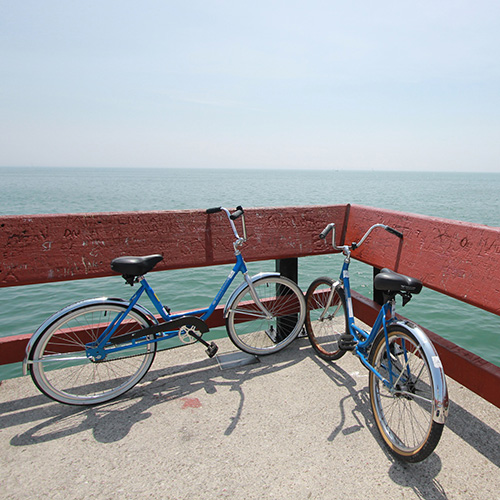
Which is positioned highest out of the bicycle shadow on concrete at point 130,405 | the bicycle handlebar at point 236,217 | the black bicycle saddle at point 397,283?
the bicycle handlebar at point 236,217

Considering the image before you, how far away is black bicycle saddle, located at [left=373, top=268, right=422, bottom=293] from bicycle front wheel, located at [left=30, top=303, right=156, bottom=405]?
1785 millimetres

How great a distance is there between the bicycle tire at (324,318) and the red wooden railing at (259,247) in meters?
0.36

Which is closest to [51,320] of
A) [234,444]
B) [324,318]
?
[234,444]

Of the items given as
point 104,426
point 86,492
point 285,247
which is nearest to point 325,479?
point 86,492

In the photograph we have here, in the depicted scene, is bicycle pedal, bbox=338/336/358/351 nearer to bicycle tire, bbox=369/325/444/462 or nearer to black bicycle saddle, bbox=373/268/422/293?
bicycle tire, bbox=369/325/444/462

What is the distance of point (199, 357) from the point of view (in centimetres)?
367

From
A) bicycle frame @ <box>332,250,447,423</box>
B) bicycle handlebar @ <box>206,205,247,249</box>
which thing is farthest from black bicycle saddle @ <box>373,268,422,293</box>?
bicycle handlebar @ <box>206,205,247,249</box>

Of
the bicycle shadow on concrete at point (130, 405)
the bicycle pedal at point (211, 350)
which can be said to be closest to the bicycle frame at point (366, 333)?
the bicycle shadow on concrete at point (130, 405)

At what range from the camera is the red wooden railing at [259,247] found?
269cm

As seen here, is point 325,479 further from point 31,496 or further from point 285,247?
point 285,247

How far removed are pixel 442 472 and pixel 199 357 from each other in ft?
7.07

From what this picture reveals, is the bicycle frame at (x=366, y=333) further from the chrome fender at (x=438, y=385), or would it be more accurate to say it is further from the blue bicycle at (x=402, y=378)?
the chrome fender at (x=438, y=385)

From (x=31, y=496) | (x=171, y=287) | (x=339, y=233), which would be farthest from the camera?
(x=171, y=287)

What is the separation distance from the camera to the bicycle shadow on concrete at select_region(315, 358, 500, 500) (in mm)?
2139
